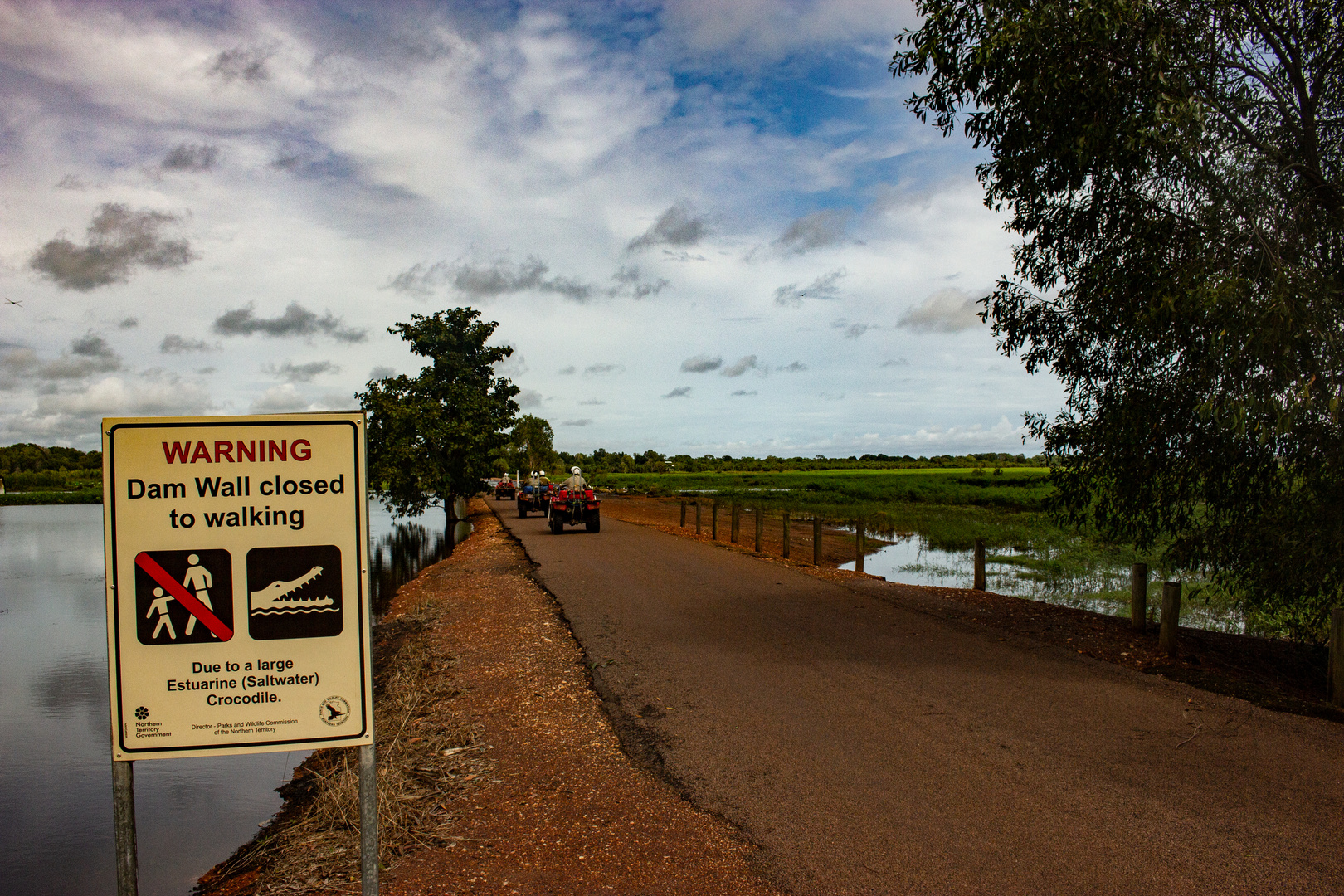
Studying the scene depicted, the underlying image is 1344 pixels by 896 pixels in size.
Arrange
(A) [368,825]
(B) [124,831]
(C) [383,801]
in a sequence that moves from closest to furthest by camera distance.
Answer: (B) [124,831]
(A) [368,825]
(C) [383,801]

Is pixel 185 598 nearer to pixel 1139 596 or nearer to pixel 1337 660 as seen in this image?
pixel 1337 660

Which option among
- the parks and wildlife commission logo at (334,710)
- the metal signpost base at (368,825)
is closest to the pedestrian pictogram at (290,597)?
the parks and wildlife commission logo at (334,710)

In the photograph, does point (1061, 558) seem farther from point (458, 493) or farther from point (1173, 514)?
point (458, 493)

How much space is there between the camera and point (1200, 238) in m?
8.49

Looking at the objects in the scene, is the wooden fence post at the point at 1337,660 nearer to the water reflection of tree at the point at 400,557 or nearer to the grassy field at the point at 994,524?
the grassy field at the point at 994,524

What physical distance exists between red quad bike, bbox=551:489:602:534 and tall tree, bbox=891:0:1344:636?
16.4m

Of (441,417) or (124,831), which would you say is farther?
(441,417)

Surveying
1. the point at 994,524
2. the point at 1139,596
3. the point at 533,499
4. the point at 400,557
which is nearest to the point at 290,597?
the point at 1139,596

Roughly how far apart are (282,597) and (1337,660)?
847 cm

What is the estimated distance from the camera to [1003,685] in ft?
24.4

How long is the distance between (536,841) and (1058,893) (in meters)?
2.62

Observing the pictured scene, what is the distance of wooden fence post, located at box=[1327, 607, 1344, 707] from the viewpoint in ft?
23.3

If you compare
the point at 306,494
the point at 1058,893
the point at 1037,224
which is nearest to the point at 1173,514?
the point at 1037,224

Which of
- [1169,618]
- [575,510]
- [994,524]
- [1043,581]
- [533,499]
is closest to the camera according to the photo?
[1169,618]
